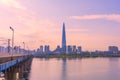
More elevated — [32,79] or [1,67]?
[1,67]

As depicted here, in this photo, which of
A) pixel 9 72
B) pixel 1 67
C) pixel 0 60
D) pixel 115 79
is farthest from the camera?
pixel 115 79

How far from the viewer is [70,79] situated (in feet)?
364

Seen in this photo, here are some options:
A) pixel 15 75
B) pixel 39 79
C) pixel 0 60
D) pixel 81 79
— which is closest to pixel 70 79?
pixel 81 79

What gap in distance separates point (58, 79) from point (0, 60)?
62.1 meters

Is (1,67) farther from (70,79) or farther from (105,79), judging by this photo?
(105,79)

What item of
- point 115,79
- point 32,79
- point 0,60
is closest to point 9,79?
point 0,60

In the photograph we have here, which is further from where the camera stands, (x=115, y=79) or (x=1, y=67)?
(x=115, y=79)

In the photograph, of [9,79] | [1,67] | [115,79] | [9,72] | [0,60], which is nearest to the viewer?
[1,67]

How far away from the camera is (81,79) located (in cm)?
10938

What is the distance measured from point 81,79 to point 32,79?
19435 mm

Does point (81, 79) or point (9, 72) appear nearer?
point (9, 72)

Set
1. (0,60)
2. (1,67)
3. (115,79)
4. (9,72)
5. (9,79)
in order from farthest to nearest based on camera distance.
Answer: (115,79)
(9,72)
(9,79)
(0,60)
(1,67)

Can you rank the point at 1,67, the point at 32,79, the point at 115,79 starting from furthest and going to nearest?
the point at 115,79 < the point at 32,79 < the point at 1,67

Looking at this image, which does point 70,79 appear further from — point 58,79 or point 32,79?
point 32,79
